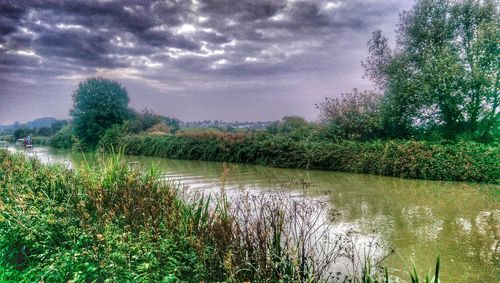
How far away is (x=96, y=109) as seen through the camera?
42.9 meters

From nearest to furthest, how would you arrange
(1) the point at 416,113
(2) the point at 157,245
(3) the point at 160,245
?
1. (3) the point at 160,245
2. (2) the point at 157,245
3. (1) the point at 416,113

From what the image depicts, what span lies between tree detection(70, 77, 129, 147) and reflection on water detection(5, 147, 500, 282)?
3155 cm

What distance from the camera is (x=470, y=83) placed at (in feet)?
58.7

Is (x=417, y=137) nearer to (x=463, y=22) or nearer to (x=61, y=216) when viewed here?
(x=463, y=22)

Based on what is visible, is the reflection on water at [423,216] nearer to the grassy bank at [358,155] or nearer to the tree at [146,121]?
the grassy bank at [358,155]

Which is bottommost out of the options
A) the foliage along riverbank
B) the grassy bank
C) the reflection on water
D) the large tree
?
the reflection on water

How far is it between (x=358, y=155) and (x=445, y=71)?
6.32 metres

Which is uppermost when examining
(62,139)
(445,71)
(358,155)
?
(445,71)

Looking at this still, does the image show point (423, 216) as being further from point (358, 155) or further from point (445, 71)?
point (445, 71)

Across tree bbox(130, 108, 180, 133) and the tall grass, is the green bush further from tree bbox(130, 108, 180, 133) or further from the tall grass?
the tall grass

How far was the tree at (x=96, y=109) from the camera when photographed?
4234cm

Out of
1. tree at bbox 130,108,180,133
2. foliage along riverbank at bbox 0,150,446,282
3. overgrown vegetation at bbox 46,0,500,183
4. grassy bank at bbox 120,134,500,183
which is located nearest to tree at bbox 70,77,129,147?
tree at bbox 130,108,180,133

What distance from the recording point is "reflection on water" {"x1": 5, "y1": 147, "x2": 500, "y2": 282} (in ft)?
18.4

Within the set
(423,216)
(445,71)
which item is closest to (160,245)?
(423,216)
